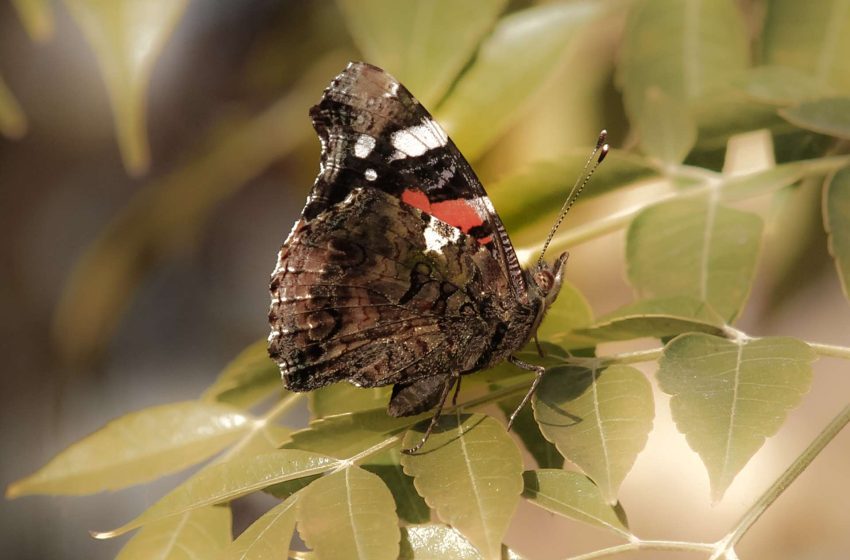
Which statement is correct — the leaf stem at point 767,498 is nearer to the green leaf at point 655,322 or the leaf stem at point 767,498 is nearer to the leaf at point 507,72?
the green leaf at point 655,322

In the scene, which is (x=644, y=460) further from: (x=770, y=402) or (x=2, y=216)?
(x=2, y=216)

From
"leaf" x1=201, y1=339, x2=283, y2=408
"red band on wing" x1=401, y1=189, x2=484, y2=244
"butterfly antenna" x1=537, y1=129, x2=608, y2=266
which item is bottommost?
"leaf" x1=201, y1=339, x2=283, y2=408

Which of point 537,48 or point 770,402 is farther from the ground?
point 537,48

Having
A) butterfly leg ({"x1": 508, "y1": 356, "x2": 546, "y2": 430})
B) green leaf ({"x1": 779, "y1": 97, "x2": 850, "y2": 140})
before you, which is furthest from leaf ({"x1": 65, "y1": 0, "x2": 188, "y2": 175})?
green leaf ({"x1": 779, "y1": 97, "x2": 850, "y2": 140})

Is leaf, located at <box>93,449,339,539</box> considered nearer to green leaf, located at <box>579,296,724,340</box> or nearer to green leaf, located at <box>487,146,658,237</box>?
green leaf, located at <box>579,296,724,340</box>

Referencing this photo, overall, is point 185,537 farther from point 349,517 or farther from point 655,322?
point 655,322

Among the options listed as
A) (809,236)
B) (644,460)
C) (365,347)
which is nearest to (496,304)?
(365,347)

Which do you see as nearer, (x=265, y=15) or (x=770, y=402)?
(x=770, y=402)
